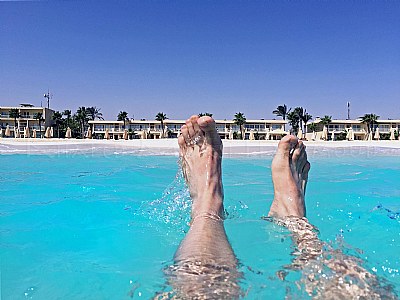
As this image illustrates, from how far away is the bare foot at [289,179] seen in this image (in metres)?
2.47

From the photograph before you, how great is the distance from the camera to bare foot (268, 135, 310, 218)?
2.47 meters

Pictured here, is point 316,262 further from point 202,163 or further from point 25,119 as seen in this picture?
point 25,119

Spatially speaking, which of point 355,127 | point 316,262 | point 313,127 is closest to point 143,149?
point 316,262

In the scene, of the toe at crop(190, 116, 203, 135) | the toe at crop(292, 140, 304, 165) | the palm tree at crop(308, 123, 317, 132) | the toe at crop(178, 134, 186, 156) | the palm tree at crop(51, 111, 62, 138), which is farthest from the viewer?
the palm tree at crop(51, 111, 62, 138)

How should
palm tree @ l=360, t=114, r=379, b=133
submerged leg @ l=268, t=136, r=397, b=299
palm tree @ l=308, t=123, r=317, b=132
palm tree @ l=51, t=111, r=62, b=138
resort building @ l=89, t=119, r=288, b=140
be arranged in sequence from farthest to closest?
palm tree @ l=51, t=111, r=62, b=138, palm tree @ l=308, t=123, r=317, b=132, resort building @ l=89, t=119, r=288, b=140, palm tree @ l=360, t=114, r=379, b=133, submerged leg @ l=268, t=136, r=397, b=299

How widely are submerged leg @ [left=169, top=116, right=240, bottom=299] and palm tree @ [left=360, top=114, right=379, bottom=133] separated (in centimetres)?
4484

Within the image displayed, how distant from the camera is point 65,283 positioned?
5.75 feet

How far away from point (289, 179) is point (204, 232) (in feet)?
3.88

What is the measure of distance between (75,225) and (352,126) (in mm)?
47950

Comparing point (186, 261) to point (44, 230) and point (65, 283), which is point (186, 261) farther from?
point (44, 230)

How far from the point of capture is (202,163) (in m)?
2.86

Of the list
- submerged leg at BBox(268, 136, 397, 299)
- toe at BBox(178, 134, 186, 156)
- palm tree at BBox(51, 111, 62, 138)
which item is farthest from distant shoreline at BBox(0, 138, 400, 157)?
palm tree at BBox(51, 111, 62, 138)

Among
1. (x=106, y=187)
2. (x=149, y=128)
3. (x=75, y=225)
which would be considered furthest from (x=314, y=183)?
(x=149, y=128)

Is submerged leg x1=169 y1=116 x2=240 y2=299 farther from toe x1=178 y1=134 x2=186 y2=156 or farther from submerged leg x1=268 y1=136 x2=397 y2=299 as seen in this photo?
submerged leg x1=268 y1=136 x2=397 y2=299
